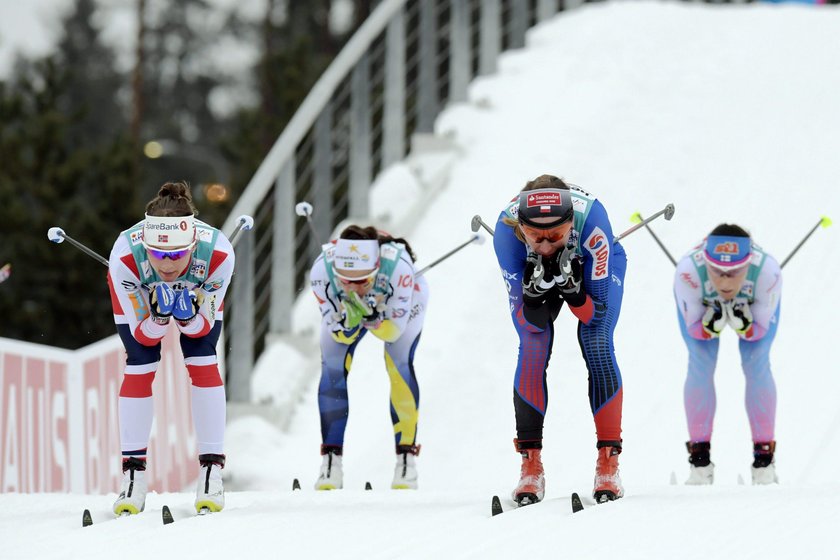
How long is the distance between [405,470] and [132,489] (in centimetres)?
185

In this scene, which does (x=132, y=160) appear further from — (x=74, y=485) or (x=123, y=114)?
(x=123, y=114)

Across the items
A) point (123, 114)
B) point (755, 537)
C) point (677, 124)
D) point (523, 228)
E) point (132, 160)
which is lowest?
point (755, 537)

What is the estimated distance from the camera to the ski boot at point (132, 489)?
690 cm

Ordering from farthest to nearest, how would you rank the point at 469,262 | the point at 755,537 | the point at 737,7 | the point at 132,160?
1. the point at 132,160
2. the point at 737,7
3. the point at 469,262
4. the point at 755,537

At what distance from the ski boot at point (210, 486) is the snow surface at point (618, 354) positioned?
0.10 m

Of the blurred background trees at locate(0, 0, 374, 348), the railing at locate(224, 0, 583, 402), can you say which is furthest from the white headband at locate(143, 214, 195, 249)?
the blurred background trees at locate(0, 0, 374, 348)

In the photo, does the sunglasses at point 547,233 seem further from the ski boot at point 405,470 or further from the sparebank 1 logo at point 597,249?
the ski boot at point 405,470

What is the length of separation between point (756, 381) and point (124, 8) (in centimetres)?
2797

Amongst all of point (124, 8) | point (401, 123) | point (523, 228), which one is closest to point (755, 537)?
point (523, 228)

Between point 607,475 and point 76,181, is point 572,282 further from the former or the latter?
point 76,181

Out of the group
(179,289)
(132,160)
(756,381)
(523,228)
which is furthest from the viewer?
(132,160)

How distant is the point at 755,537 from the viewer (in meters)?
5.48

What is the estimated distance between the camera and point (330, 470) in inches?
Answer: 324

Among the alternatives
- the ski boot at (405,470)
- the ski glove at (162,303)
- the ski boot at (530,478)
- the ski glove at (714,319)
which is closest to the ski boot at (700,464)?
the ski glove at (714,319)
